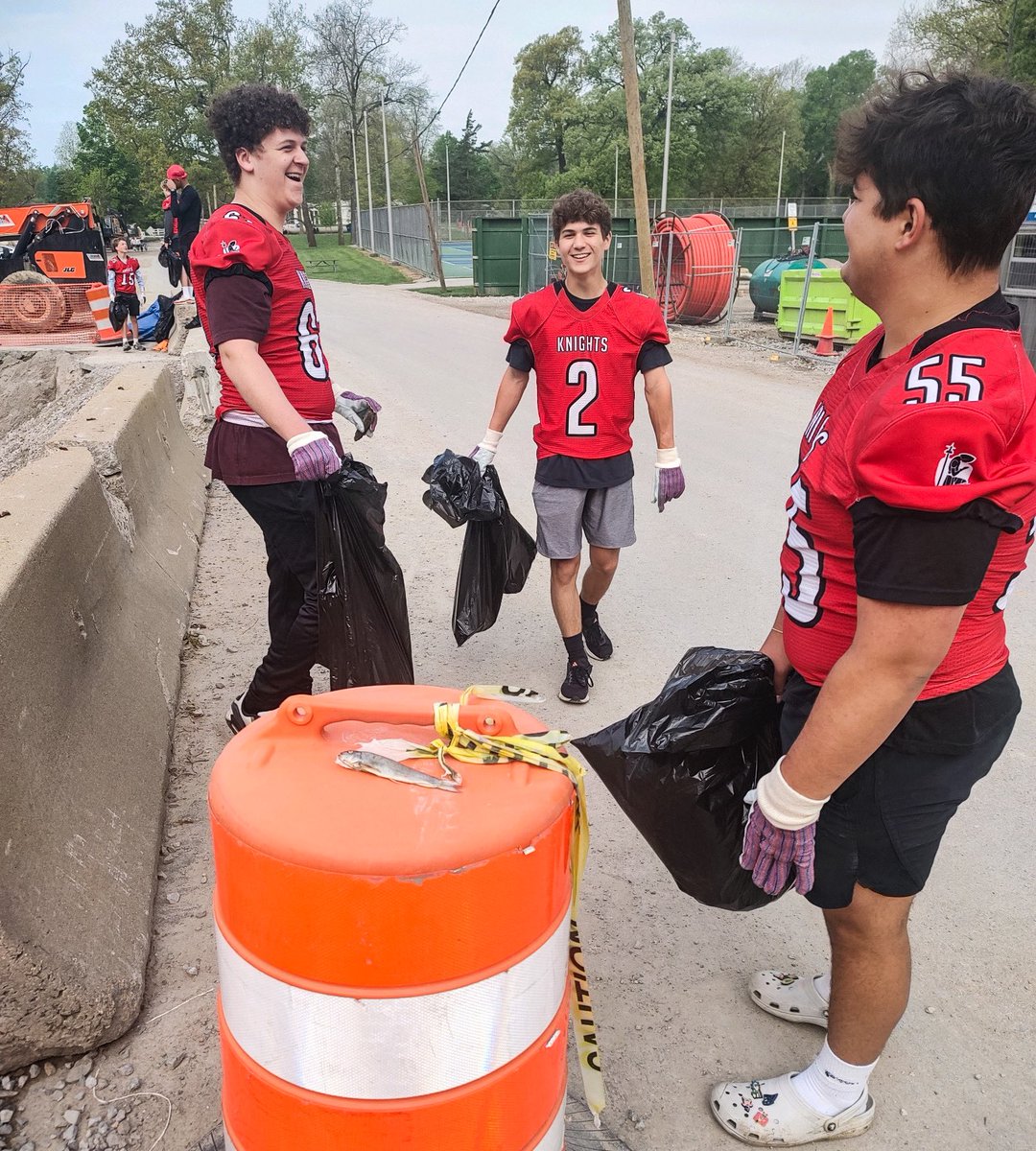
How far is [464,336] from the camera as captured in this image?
15.9 metres

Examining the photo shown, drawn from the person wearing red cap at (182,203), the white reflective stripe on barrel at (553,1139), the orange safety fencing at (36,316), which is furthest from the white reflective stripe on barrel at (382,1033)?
the orange safety fencing at (36,316)

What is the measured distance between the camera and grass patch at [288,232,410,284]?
34156mm

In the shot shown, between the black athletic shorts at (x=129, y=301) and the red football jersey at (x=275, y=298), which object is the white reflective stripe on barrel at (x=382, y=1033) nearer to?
the red football jersey at (x=275, y=298)

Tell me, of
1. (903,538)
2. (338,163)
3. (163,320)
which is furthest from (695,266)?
(338,163)

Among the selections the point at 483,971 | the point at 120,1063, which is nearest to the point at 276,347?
the point at 120,1063

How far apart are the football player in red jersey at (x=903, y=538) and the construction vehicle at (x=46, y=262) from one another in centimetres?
1600

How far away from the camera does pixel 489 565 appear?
3.94 m

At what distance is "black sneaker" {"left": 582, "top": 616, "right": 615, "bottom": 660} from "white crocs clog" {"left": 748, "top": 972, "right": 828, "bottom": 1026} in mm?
2014

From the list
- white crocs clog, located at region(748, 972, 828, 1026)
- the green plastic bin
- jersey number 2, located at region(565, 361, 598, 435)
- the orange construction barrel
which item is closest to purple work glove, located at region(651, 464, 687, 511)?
jersey number 2, located at region(565, 361, 598, 435)

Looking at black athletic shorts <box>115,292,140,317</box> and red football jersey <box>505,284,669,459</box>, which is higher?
black athletic shorts <box>115,292,140,317</box>

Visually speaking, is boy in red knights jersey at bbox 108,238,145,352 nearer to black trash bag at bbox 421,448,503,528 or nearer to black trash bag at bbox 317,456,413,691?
black trash bag at bbox 421,448,503,528

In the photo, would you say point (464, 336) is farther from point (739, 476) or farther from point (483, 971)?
point (483, 971)

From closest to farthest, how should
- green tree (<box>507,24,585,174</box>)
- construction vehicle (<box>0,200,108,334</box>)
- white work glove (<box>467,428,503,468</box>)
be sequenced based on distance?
white work glove (<box>467,428,503,468</box>)
construction vehicle (<box>0,200,108,334</box>)
green tree (<box>507,24,585,174</box>)

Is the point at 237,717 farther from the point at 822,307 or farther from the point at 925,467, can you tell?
the point at 822,307
